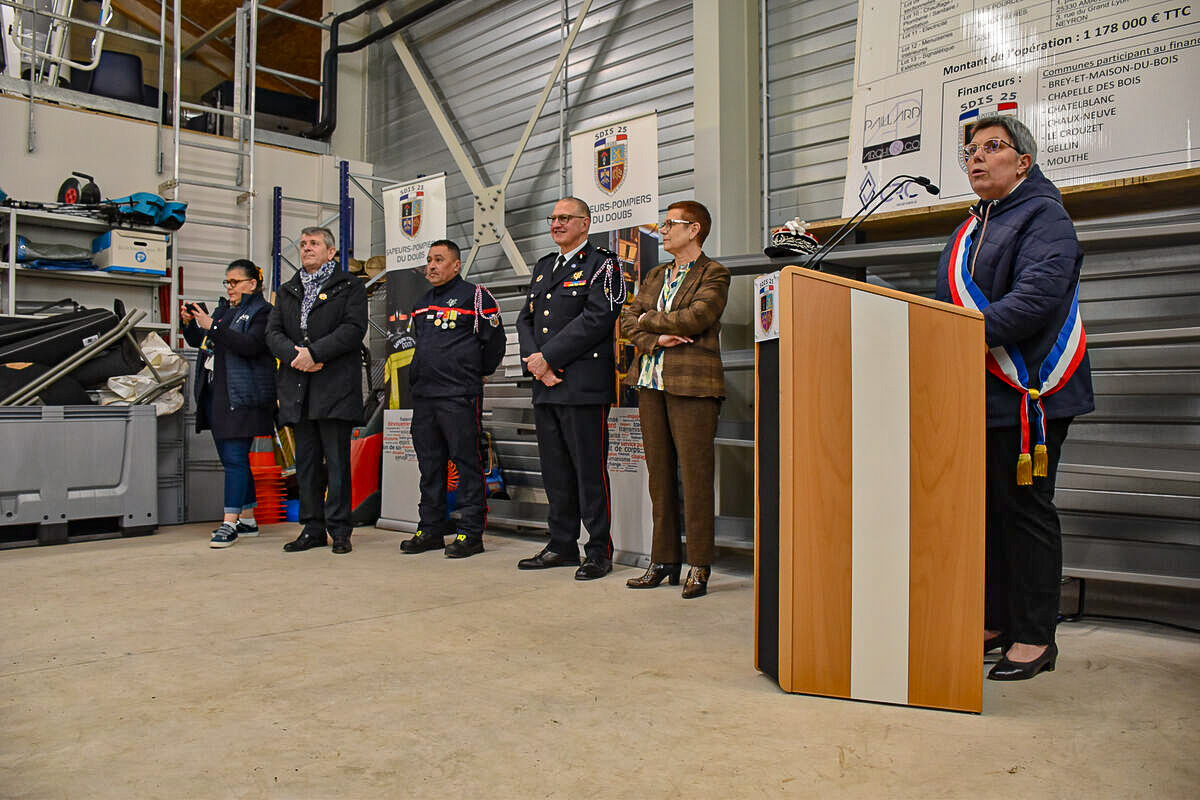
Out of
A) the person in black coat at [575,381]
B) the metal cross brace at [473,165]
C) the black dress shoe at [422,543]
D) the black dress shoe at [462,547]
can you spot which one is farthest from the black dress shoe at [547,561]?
the metal cross brace at [473,165]

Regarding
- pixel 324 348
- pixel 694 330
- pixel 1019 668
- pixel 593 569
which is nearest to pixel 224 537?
pixel 324 348

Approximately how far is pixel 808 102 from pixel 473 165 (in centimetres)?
325

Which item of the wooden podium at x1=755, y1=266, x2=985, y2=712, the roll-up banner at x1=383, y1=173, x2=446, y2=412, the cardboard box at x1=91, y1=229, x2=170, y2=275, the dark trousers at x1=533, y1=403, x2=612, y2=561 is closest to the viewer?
the wooden podium at x1=755, y1=266, x2=985, y2=712

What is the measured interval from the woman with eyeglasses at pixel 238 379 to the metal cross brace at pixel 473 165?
80.9 inches

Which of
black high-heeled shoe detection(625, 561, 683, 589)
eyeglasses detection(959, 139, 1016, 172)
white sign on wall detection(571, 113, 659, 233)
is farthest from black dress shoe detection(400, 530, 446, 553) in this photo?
eyeglasses detection(959, 139, 1016, 172)

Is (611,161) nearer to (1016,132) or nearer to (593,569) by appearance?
(593,569)

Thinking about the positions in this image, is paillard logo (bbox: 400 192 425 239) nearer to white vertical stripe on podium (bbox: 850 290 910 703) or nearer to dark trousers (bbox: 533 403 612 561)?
dark trousers (bbox: 533 403 612 561)

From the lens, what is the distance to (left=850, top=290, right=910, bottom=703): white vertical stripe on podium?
6.22ft

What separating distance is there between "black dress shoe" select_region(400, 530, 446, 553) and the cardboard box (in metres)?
3.79

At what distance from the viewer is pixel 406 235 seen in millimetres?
5598

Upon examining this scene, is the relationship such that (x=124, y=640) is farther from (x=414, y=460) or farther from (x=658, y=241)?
(x=658, y=241)

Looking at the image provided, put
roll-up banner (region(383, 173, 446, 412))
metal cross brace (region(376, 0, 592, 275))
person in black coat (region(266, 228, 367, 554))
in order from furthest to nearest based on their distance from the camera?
metal cross brace (region(376, 0, 592, 275)) < roll-up banner (region(383, 173, 446, 412)) < person in black coat (region(266, 228, 367, 554))

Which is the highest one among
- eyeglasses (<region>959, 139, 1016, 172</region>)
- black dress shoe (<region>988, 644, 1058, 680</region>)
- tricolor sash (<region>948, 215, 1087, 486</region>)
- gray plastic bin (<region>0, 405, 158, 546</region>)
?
eyeglasses (<region>959, 139, 1016, 172</region>)

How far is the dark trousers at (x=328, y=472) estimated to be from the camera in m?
4.16
